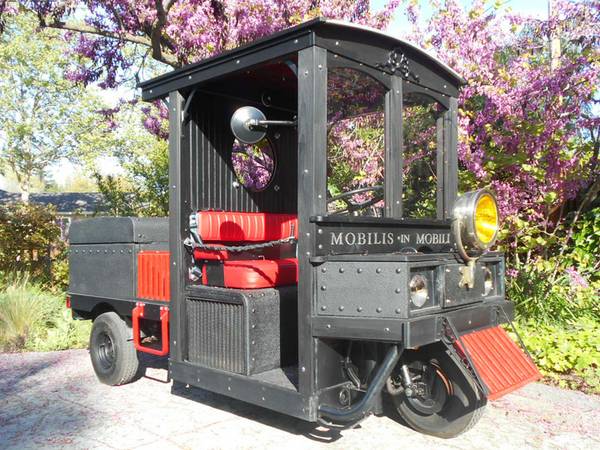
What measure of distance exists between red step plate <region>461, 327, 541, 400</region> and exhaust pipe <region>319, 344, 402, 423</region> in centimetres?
42

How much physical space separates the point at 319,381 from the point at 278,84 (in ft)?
7.91

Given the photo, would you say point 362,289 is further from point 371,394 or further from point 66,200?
point 66,200

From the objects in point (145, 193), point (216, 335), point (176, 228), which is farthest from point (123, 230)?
point (145, 193)

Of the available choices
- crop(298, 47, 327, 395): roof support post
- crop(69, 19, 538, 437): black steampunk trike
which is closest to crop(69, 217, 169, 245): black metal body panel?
crop(69, 19, 538, 437): black steampunk trike

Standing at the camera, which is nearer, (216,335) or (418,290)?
(418,290)

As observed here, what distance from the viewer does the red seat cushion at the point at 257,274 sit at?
362cm

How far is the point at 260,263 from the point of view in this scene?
12.6 ft

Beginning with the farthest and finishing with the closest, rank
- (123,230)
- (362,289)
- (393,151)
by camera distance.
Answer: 1. (123,230)
2. (393,151)
3. (362,289)

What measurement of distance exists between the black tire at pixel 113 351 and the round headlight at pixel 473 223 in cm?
284

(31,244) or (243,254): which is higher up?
(243,254)

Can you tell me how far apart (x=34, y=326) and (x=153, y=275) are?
320 centimetres

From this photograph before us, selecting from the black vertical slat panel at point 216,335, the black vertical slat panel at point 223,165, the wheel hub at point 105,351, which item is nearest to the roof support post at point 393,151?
the black vertical slat panel at point 216,335

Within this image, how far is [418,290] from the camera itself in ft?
9.79

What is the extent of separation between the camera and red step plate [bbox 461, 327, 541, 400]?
3020mm
